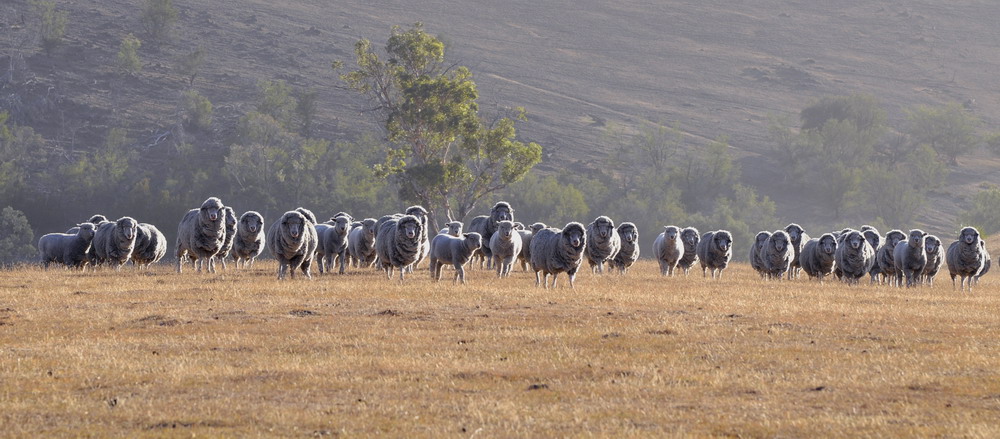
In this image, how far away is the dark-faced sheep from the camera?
3644 centimetres

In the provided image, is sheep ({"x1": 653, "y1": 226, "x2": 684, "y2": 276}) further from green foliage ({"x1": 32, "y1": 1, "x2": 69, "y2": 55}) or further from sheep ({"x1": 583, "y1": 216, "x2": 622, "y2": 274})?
green foliage ({"x1": 32, "y1": 1, "x2": 69, "y2": 55})

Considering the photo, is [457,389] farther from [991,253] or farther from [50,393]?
[991,253]

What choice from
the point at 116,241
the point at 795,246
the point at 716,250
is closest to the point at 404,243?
the point at 116,241

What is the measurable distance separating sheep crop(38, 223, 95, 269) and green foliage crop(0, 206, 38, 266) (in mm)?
39577

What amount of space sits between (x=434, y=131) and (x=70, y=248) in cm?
2439

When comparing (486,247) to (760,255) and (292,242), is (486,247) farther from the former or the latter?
(760,255)

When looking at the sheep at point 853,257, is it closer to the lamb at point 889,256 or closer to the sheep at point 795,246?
the lamb at point 889,256

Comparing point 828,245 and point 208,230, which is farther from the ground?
point 828,245

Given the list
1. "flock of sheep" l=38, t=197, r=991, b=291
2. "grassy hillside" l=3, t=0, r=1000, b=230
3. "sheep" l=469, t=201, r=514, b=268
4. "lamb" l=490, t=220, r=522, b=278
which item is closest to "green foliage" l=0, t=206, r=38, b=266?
"grassy hillside" l=3, t=0, r=1000, b=230

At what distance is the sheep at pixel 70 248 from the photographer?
35.3 meters

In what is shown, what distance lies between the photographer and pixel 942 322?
20156 mm

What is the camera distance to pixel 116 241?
33.8 m

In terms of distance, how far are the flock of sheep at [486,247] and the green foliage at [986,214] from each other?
54289 millimetres

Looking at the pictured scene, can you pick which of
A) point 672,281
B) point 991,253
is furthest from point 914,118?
point 672,281
